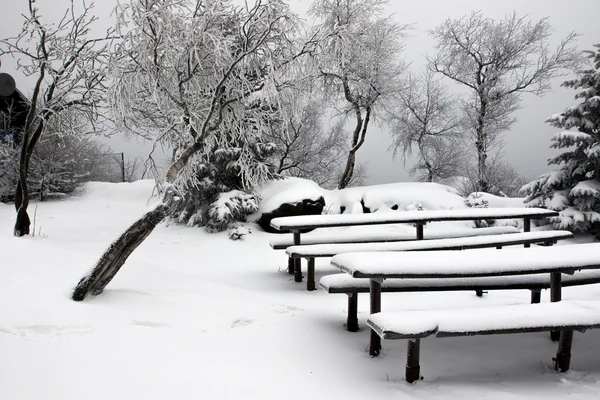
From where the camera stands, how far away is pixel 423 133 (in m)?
20.8

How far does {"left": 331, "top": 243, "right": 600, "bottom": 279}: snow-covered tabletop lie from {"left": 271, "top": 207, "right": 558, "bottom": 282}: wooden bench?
2650mm

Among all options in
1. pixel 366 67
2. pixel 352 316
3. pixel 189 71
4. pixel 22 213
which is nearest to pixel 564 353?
A: pixel 352 316

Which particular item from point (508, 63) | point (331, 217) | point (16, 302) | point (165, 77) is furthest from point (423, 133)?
point (16, 302)

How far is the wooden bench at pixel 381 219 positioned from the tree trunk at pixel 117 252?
215 cm

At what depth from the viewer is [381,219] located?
7.01 metres

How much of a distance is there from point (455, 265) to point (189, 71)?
3.50 m

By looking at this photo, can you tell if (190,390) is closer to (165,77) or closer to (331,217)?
(165,77)

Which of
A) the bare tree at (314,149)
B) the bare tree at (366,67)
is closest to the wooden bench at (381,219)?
the bare tree at (366,67)

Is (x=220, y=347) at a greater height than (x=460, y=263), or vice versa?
(x=460, y=263)

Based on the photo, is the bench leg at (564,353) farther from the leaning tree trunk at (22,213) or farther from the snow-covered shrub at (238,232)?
the leaning tree trunk at (22,213)

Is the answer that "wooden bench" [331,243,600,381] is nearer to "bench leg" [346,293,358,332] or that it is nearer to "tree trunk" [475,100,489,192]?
"bench leg" [346,293,358,332]

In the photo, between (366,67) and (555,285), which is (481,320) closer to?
(555,285)

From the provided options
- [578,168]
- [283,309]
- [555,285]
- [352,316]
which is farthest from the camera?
[578,168]

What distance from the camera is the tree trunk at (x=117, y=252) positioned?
4145mm
